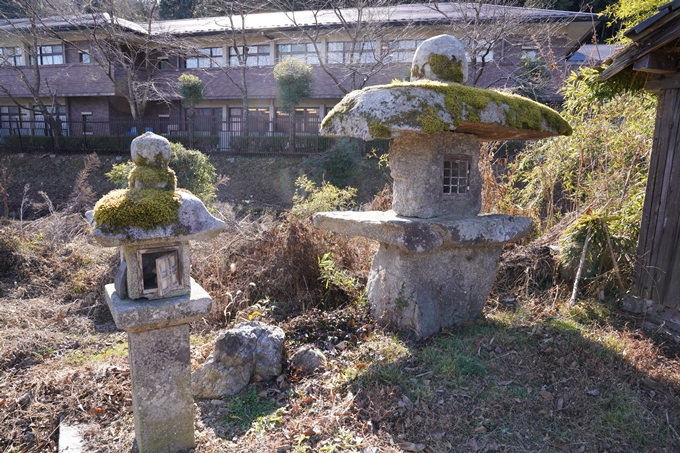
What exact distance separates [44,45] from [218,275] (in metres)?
22.7

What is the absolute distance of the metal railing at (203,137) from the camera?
18.5 m

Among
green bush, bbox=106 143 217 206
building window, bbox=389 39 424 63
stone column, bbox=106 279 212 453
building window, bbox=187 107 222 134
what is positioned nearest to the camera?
stone column, bbox=106 279 212 453

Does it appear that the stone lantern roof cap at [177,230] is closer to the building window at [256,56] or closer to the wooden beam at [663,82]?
the wooden beam at [663,82]

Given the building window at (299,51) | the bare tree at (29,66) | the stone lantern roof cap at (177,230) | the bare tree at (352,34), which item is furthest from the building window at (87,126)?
the stone lantern roof cap at (177,230)

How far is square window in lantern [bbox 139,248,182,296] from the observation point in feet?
10.2

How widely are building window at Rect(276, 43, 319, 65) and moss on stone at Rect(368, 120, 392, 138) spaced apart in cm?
1717

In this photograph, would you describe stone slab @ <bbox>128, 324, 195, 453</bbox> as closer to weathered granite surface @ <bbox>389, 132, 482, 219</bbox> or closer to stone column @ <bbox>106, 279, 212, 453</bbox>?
stone column @ <bbox>106, 279, 212, 453</bbox>

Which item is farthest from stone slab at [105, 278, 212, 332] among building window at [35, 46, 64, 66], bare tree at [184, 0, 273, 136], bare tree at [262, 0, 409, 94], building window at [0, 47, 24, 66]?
building window at [0, 47, 24, 66]

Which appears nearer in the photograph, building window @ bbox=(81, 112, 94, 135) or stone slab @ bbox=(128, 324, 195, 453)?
stone slab @ bbox=(128, 324, 195, 453)

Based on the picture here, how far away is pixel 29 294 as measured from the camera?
21.7ft

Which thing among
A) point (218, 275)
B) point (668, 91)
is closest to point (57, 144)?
point (218, 275)

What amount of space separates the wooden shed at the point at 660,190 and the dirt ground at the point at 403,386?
0.33m

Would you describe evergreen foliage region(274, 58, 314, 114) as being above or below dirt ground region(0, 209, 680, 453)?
above

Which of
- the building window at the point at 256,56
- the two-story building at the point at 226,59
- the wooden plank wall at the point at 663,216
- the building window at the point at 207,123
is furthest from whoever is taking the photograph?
the building window at the point at 256,56
